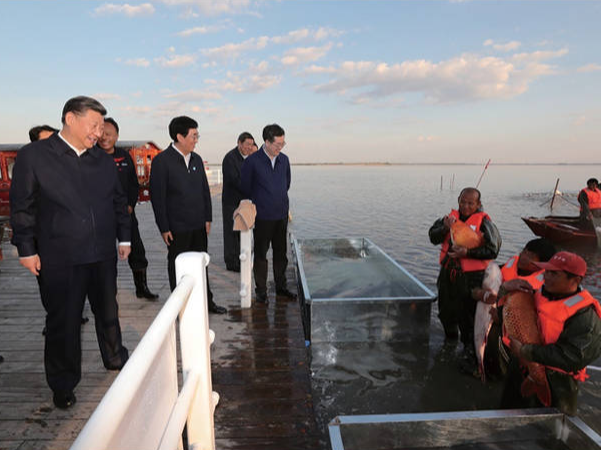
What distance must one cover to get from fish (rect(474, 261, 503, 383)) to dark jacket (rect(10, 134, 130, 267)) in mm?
3572

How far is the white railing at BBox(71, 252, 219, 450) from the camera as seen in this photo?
2.26 feet

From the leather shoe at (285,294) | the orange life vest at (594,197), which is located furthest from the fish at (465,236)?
the orange life vest at (594,197)

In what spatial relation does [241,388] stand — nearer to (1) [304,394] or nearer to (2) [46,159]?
(1) [304,394]

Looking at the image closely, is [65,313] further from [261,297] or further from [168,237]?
[261,297]

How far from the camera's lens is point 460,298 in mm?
4164

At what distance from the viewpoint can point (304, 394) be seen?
2.89 metres

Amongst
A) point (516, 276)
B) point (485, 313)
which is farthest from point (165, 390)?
point (485, 313)

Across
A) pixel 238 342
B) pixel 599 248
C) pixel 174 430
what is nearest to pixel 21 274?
pixel 238 342

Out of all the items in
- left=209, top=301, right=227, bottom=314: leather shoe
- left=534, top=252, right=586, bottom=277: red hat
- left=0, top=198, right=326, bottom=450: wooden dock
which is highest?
left=534, top=252, right=586, bottom=277: red hat

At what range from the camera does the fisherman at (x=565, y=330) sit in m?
2.28

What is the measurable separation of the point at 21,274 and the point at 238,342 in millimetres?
4727

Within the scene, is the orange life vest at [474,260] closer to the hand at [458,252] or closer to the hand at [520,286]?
the hand at [458,252]

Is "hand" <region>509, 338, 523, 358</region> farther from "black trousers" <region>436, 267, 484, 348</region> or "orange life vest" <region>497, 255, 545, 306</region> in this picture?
"black trousers" <region>436, 267, 484, 348</region>

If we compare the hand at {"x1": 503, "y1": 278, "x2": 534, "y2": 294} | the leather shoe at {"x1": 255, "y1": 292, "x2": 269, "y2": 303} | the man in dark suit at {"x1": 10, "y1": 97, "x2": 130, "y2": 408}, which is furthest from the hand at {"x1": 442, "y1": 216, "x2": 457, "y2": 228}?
the man in dark suit at {"x1": 10, "y1": 97, "x2": 130, "y2": 408}
